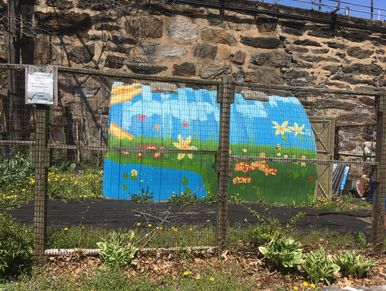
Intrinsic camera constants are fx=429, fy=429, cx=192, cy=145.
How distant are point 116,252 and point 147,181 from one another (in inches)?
147

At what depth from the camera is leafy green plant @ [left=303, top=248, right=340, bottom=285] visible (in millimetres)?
4617

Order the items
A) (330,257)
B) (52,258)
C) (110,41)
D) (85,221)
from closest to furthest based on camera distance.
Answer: (52,258) < (330,257) < (85,221) < (110,41)

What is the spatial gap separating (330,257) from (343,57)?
371 inches

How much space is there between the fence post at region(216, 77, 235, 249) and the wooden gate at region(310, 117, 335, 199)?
5.48m

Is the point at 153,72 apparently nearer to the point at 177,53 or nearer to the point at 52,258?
the point at 177,53

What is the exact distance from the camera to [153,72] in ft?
37.0

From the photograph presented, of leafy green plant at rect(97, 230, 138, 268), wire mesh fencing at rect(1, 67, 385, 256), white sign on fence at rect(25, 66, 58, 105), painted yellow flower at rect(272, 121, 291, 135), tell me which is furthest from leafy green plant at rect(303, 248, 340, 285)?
painted yellow flower at rect(272, 121, 291, 135)

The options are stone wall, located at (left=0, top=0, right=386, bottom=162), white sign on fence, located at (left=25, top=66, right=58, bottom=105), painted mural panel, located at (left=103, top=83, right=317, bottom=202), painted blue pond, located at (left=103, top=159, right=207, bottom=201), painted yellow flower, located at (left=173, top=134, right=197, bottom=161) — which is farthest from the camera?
stone wall, located at (left=0, top=0, right=386, bottom=162)

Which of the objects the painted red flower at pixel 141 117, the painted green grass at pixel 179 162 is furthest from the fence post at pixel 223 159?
the painted red flower at pixel 141 117

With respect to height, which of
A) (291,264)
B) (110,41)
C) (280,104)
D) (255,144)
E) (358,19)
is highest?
(358,19)

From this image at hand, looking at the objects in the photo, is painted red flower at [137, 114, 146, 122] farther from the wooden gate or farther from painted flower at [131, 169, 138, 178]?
the wooden gate

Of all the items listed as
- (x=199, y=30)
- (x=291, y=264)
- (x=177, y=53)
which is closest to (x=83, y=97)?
(x=177, y=53)

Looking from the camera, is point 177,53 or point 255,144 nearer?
point 255,144

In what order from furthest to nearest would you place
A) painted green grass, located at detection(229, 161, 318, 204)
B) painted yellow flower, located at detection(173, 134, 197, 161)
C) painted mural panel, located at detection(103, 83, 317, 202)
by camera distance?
painted green grass, located at detection(229, 161, 318, 204), painted yellow flower, located at detection(173, 134, 197, 161), painted mural panel, located at detection(103, 83, 317, 202)
